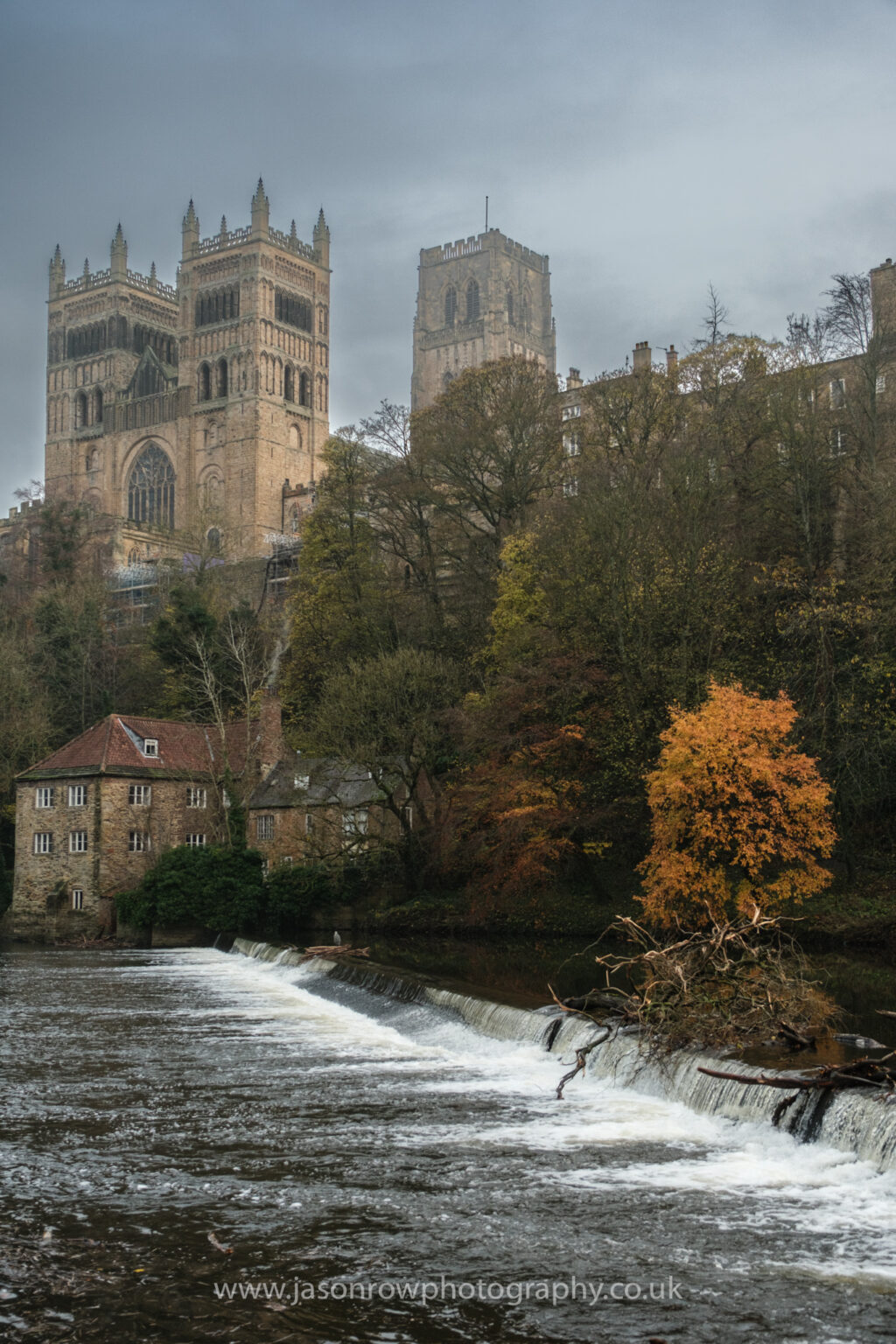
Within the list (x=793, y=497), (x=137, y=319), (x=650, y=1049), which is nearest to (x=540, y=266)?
(x=137, y=319)

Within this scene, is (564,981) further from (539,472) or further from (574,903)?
(539,472)

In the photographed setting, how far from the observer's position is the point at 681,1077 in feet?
52.1

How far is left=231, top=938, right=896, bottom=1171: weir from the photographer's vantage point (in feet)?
42.0

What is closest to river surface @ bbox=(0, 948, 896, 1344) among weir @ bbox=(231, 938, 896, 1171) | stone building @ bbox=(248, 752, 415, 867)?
weir @ bbox=(231, 938, 896, 1171)

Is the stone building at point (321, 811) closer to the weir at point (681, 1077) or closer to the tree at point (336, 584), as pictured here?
the tree at point (336, 584)

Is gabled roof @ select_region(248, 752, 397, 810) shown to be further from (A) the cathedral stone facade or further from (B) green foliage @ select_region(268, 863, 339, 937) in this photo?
(A) the cathedral stone facade

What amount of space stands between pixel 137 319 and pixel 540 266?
135ft

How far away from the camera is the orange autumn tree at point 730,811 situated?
3084cm

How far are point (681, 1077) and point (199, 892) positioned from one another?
31069mm

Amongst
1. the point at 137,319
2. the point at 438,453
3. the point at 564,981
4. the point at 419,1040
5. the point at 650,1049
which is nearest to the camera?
the point at 650,1049

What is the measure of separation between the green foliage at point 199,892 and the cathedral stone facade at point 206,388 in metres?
70.8

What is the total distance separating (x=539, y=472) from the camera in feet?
169

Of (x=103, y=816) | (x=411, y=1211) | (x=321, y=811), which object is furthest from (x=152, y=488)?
(x=411, y=1211)

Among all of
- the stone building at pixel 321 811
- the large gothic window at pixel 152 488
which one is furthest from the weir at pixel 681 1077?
the large gothic window at pixel 152 488
